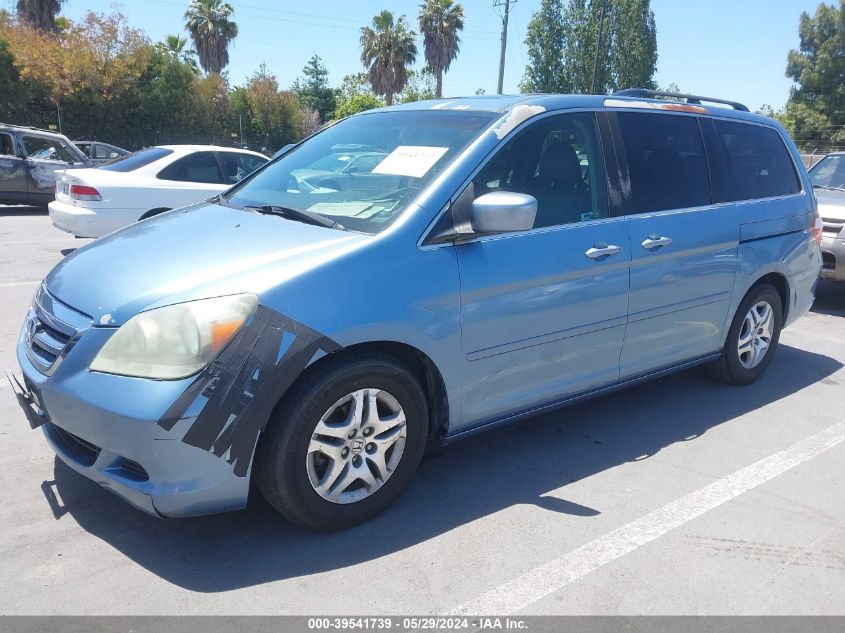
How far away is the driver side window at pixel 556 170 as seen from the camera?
11.9 ft

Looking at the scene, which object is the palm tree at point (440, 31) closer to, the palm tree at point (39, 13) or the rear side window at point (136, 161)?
the palm tree at point (39, 13)

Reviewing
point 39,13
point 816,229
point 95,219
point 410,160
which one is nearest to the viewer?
point 410,160

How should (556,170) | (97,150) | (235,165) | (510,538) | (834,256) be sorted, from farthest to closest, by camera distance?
(97,150) < (235,165) < (834,256) < (556,170) < (510,538)

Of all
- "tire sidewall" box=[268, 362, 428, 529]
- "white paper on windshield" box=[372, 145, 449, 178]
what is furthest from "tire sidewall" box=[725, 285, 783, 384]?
"tire sidewall" box=[268, 362, 428, 529]

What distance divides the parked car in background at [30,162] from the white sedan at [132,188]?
17.5 feet

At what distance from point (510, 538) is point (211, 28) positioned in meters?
45.0

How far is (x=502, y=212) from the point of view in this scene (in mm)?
3201

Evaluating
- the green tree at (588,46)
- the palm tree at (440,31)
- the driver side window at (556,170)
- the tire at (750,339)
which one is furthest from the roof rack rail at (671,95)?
the green tree at (588,46)

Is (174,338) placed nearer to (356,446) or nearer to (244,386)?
(244,386)

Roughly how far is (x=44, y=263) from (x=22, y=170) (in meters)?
6.46

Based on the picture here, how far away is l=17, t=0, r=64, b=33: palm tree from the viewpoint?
104ft

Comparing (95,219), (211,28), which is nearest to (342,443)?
(95,219)

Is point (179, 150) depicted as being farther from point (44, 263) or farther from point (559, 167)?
point (559, 167)
